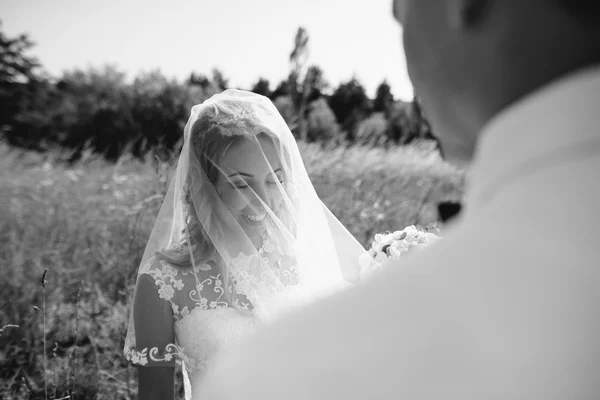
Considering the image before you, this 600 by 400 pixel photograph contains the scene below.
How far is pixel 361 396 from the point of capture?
395 mm

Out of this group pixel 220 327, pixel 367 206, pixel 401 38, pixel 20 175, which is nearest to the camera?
pixel 401 38

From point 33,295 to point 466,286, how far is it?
4235 millimetres

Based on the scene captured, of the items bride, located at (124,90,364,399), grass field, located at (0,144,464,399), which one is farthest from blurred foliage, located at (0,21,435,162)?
bride, located at (124,90,364,399)

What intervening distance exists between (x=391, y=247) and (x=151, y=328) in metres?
1.20

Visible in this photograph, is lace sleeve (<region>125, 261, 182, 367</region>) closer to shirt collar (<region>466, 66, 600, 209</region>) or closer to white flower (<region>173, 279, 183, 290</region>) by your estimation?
white flower (<region>173, 279, 183, 290</region>)

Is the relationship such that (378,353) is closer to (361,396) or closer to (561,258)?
(361,396)

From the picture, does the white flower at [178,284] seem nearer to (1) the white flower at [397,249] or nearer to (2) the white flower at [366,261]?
(2) the white flower at [366,261]

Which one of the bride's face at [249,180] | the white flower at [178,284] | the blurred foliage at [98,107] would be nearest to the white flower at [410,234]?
the bride's face at [249,180]

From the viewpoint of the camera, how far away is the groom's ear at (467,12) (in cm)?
47

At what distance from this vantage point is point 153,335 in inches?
83.3

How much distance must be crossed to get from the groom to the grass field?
2188 mm

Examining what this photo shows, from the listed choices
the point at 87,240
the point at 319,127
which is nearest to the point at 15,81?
the point at 319,127

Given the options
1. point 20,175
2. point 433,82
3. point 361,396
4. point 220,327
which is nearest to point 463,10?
point 433,82

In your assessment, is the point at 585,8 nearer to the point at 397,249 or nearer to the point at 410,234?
the point at 397,249
